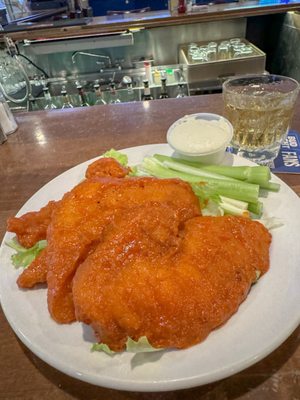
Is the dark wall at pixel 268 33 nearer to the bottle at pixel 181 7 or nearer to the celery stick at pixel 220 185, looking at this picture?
the bottle at pixel 181 7

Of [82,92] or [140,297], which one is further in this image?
[82,92]

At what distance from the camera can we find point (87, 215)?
3.39ft

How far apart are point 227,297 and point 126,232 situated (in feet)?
1.10

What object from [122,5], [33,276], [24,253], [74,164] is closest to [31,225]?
[24,253]

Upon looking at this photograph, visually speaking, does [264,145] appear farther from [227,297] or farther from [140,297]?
[140,297]

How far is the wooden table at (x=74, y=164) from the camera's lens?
0.82 metres

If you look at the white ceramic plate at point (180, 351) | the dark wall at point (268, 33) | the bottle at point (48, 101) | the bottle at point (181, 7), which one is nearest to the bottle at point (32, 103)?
the bottle at point (48, 101)

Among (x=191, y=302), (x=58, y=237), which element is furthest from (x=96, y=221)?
(x=191, y=302)

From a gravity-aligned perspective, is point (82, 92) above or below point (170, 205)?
below

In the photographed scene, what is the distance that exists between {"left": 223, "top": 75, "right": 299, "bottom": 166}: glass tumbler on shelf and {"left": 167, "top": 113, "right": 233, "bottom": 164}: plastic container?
0.32 feet

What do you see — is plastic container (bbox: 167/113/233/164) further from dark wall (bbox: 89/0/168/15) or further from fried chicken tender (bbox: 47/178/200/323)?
dark wall (bbox: 89/0/168/15)

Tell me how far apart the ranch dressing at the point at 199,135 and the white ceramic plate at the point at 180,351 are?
61cm

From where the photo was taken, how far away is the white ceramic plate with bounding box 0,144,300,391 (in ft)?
2.43

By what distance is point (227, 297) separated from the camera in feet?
2.83
